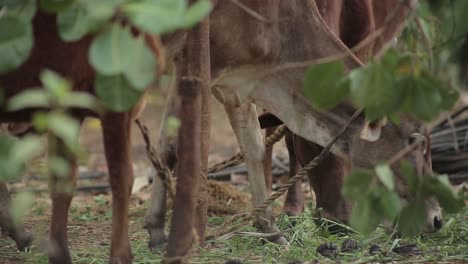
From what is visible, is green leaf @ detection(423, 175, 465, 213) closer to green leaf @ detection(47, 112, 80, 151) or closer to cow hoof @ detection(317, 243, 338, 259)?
cow hoof @ detection(317, 243, 338, 259)

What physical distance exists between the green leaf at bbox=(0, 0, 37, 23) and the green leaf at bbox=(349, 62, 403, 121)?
1.07 m

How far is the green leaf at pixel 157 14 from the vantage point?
254 centimetres

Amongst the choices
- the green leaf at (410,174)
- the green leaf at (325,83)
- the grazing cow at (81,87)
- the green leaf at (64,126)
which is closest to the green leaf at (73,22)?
the green leaf at (64,126)

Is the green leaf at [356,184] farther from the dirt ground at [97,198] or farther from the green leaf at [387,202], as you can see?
the dirt ground at [97,198]

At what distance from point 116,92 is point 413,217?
123 cm

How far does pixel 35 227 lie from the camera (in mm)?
5688

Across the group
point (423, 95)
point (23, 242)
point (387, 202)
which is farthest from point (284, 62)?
point (387, 202)

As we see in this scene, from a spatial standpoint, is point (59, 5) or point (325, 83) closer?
point (59, 5)

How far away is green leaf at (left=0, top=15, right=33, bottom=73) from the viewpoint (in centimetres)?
290

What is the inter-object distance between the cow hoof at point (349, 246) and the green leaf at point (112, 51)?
2247 mm

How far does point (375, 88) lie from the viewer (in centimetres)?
315

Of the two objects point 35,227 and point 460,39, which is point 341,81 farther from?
point 35,227

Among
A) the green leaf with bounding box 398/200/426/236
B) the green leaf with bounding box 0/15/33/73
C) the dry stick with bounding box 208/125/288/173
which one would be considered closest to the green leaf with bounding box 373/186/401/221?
the green leaf with bounding box 398/200/426/236

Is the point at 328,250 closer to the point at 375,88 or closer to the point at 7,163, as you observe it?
the point at 375,88
